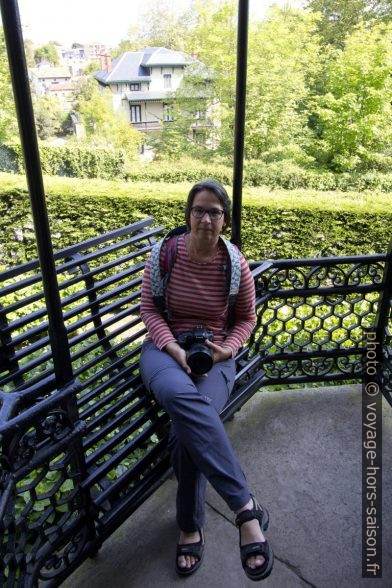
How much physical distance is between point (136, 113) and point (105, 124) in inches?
84.4

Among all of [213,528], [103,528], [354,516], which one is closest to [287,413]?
[354,516]

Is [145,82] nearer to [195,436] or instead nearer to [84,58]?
[84,58]

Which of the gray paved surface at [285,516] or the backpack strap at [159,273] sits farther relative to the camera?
the backpack strap at [159,273]

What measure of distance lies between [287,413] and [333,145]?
15.6m

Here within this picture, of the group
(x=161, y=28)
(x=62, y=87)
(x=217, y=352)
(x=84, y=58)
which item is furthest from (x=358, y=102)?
(x=84, y=58)

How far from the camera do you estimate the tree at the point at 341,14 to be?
851 inches

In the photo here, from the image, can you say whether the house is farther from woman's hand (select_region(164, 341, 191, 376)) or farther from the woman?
woman's hand (select_region(164, 341, 191, 376))

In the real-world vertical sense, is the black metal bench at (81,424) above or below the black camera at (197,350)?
below

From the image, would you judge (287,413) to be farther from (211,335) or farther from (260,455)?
(211,335)

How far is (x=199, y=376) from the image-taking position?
1.73 meters

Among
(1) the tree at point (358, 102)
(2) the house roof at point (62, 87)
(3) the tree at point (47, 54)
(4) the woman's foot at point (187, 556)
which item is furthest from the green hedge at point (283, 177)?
(3) the tree at point (47, 54)

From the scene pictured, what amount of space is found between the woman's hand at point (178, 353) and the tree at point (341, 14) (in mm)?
24548

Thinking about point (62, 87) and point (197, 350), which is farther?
point (62, 87)

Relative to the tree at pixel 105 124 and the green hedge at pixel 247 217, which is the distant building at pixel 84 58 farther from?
the green hedge at pixel 247 217
